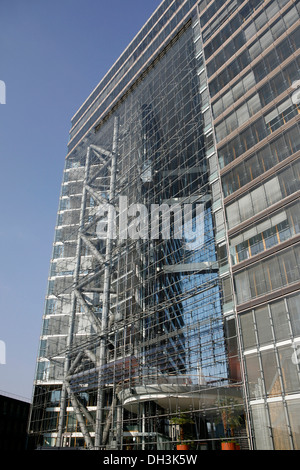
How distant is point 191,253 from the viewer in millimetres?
27266

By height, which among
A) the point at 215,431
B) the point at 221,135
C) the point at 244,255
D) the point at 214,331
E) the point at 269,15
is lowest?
the point at 215,431

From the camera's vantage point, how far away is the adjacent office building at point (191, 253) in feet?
66.3

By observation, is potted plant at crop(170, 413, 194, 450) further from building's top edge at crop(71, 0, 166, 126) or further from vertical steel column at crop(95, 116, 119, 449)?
building's top edge at crop(71, 0, 166, 126)

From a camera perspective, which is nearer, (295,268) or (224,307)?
(295,268)

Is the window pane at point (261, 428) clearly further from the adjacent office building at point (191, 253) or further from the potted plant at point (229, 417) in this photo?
the potted plant at point (229, 417)

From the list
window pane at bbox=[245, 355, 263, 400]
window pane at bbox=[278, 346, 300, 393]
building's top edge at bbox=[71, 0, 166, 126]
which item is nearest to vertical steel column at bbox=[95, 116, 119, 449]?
building's top edge at bbox=[71, 0, 166, 126]

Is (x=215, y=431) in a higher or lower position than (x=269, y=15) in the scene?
lower

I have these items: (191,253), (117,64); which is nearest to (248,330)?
(191,253)

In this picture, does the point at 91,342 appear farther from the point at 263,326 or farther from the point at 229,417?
the point at 263,326

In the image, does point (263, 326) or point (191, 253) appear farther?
point (191, 253)

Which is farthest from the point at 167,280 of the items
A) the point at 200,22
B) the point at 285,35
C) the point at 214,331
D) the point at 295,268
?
the point at 200,22

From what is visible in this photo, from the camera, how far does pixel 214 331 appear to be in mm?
23469

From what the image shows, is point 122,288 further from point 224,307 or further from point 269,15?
point 269,15

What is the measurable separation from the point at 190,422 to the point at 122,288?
1369 cm
